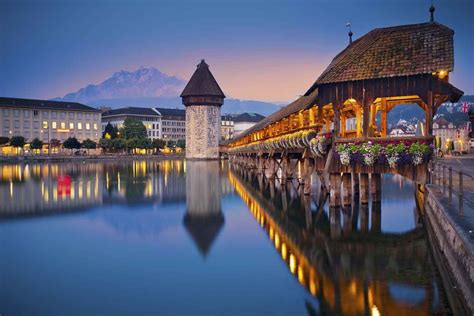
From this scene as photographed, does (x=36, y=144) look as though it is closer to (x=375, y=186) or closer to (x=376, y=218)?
(x=375, y=186)

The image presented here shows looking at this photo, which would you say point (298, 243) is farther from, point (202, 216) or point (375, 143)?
point (202, 216)

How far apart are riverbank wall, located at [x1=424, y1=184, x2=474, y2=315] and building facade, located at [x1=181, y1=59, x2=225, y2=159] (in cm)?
8367

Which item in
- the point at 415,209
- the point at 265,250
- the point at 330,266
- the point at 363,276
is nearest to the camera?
the point at 363,276

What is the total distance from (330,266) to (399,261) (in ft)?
5.48

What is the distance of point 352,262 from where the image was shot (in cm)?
1145

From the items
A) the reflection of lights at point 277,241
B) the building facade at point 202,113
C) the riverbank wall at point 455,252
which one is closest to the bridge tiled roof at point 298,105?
the reflection of lights at point 277,241

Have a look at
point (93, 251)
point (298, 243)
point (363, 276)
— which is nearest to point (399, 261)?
point (363, 276)

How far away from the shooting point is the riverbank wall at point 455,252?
736 cm

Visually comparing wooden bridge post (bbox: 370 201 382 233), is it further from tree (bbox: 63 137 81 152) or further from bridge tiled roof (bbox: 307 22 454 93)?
tree (bbox: 63 137 81 152)

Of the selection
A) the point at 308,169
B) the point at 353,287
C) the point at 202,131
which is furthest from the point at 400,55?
the point at 202,131

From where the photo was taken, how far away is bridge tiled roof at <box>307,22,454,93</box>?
1650 cm

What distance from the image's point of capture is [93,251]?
1364 cm

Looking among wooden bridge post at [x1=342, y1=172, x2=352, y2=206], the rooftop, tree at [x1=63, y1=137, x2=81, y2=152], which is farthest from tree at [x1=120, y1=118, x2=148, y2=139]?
wooden bridge post at [x1=342, y1=172, x2=352, y2=206]

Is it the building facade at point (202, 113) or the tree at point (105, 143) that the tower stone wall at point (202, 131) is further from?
the tree at point (105, 143)
